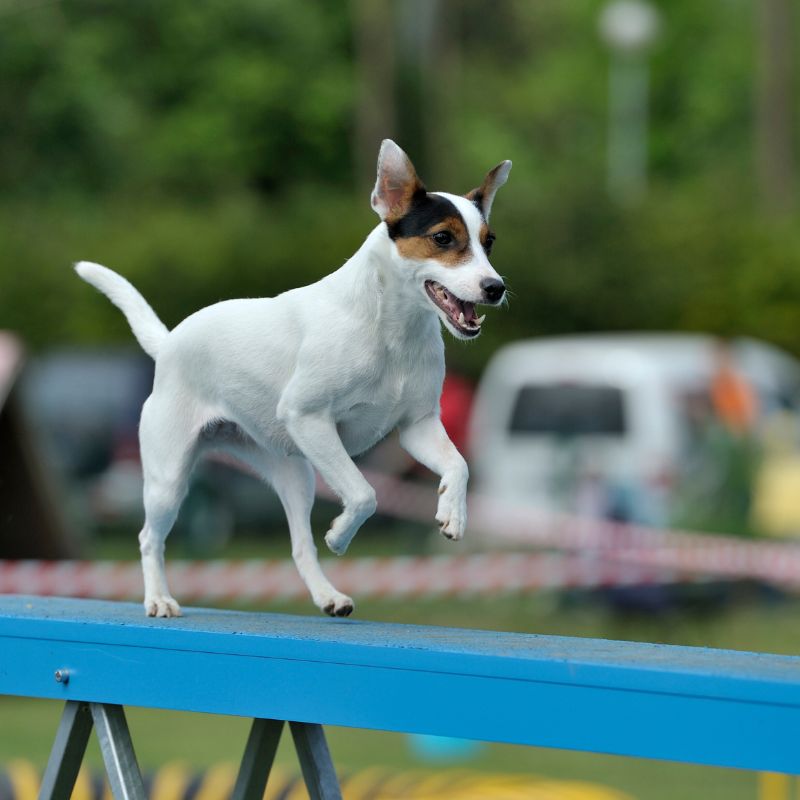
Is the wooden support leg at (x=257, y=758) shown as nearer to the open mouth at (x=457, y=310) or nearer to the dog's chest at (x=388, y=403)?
the dog's chest at (x=388, y=403)

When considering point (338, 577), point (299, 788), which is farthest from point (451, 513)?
point (338, 577)

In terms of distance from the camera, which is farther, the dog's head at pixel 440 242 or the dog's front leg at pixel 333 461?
the dog's front leg at pixel 333 461

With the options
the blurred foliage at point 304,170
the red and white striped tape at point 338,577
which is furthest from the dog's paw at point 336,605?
the blurred foliage at point 304,170

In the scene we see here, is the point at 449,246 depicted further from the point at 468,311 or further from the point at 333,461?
the point at 333,461

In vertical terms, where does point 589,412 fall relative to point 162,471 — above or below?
above

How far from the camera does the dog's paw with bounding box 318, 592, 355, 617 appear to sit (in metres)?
3.93

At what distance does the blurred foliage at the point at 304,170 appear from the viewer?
78.4 feet

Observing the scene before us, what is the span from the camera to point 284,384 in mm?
3777

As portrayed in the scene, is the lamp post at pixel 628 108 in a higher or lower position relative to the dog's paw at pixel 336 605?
higher

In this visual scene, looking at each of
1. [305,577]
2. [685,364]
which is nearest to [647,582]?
[685,364]

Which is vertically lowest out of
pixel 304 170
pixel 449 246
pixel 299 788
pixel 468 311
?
pixel 299 788

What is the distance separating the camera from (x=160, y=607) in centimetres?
400

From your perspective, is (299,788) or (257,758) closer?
(257,758)

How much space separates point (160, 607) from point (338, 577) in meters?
7.74
